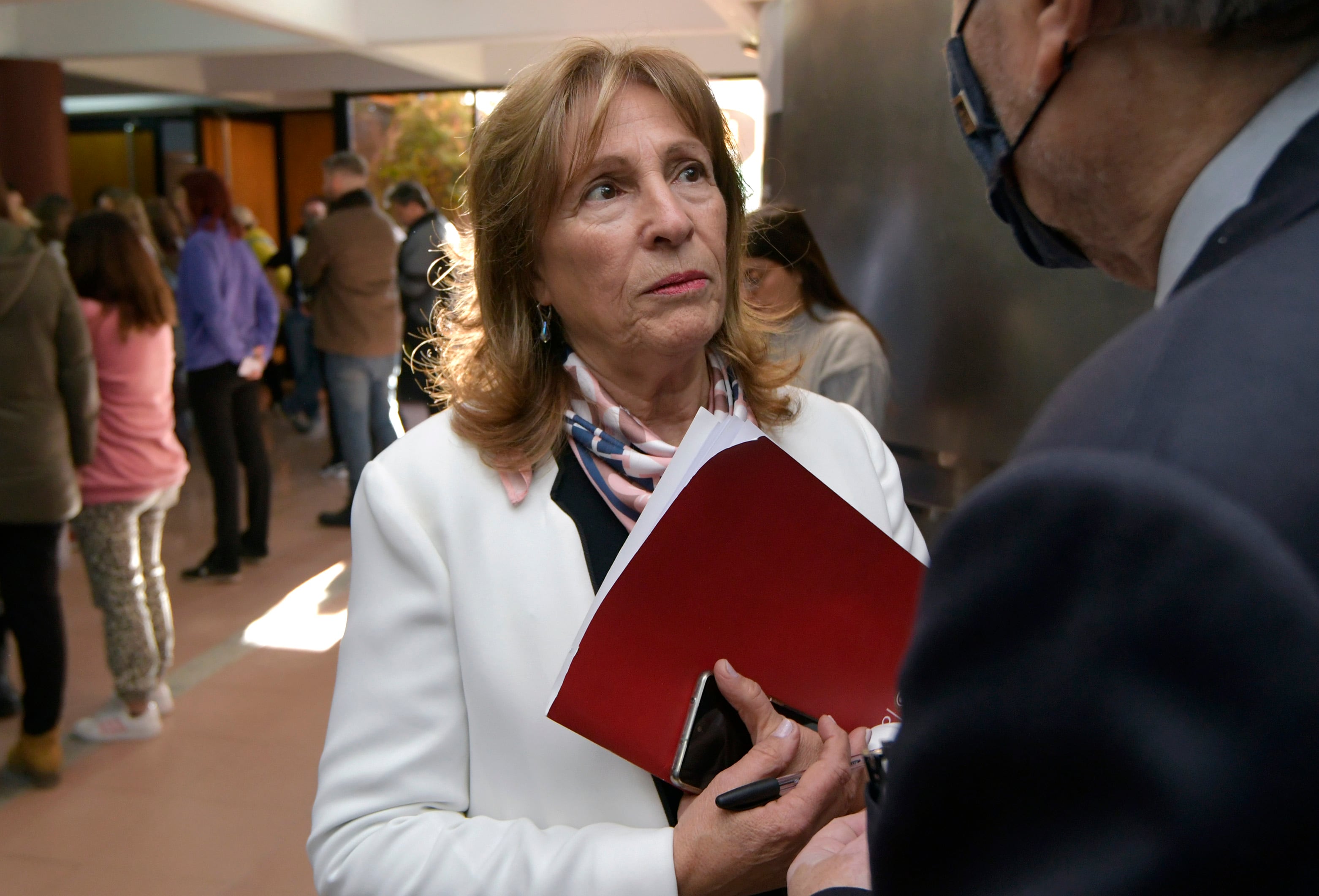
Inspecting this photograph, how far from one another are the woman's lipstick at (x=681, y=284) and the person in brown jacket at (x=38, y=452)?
8.79 ft

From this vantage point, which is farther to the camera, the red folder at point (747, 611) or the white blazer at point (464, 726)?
the white blazer at point (464, 726)

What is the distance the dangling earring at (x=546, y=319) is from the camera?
1.57m

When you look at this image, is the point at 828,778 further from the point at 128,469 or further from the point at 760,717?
the point at 128,469

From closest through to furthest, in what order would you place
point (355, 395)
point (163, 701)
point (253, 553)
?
point (163, 701) < point (253, 553) < point (355, 395)

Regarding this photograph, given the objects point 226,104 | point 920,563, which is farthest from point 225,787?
point 226,104

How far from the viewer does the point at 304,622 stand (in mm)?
5246

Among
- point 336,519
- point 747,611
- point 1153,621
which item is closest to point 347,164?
point 336,519

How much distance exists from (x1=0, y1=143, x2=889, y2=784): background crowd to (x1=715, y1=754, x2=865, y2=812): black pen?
786 millimetres

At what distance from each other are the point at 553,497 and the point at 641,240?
13.9 inches

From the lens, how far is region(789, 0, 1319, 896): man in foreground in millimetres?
503

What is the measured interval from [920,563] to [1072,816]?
2.31ft

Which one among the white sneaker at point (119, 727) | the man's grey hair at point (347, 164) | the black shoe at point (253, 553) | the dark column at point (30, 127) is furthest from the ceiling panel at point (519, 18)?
the white sneaker at point (119, 727)

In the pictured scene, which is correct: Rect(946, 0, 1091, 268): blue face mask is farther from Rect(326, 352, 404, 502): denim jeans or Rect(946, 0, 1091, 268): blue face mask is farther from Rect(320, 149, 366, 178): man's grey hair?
Rect(320, 149, 366, 178): man's grey hair

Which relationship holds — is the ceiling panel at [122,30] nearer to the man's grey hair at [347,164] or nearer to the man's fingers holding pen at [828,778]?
the man's grey hair at [347,164]
